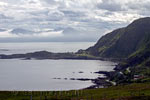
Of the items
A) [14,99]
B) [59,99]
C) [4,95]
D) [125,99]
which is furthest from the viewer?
[4,95]

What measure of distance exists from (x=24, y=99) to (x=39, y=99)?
6.82 meters

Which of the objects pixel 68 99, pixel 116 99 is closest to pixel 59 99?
pixel 68 99

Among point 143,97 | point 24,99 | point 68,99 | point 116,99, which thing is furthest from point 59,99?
point 143,97

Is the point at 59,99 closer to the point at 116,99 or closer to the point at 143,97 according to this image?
the point at 116,99

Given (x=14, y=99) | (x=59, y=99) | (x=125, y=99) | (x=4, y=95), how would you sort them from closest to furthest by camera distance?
(x=125, y=99) → (x=59, y=99) → (x=14, y=99) → (x=4, y=95)

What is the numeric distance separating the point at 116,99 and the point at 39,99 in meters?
29.5

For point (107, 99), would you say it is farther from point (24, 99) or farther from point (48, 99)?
point (24, 99)

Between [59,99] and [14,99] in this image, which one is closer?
[59,99]

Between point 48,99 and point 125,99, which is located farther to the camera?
point 48,99

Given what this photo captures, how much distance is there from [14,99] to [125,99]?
42.7 metres

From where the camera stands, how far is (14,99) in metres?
97.1

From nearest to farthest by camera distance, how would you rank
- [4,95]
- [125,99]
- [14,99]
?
[125,99]
[14,99]
[4,95]

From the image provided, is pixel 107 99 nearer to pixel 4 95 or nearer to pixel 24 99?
pixel 24 99

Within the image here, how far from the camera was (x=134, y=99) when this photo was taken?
79.2 meters
